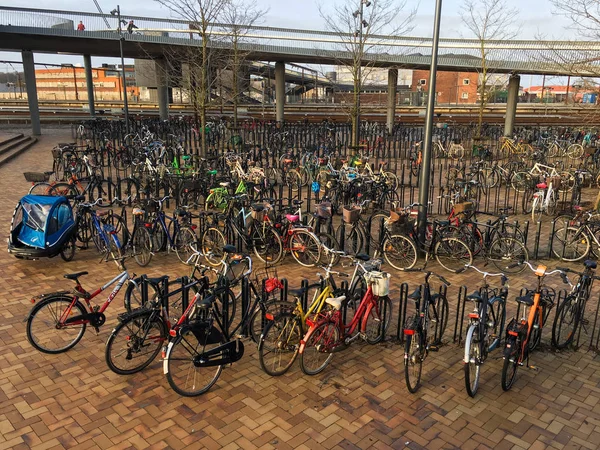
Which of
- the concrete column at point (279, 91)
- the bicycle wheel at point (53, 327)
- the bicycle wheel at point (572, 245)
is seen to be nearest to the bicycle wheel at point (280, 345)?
the bicycle wheel at point (53, 327)

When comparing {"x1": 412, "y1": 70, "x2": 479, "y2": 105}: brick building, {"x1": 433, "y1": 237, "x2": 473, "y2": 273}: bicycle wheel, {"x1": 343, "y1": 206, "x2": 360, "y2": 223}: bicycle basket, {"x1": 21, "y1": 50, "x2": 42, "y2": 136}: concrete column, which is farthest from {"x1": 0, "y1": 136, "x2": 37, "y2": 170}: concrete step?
{"x1": 412, "y1": 70, "x2": 479, "y2": 105}: brick building

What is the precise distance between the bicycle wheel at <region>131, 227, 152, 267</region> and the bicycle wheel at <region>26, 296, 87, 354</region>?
2446 millimetres

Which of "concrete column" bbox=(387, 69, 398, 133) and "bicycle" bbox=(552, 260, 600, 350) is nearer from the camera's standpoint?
"bicycle" bbox=(552, 260, 600, 350)

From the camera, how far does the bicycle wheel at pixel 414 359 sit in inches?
180

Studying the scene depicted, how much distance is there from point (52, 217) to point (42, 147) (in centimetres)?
1752

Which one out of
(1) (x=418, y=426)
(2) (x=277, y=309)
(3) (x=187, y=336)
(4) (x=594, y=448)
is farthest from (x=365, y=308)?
(4) (x=594, y=448)

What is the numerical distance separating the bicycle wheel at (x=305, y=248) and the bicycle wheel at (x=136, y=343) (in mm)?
3372

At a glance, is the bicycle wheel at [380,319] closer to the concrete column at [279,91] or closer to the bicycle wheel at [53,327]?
the bicycle wheel at [53,327]

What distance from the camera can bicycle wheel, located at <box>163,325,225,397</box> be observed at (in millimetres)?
4523

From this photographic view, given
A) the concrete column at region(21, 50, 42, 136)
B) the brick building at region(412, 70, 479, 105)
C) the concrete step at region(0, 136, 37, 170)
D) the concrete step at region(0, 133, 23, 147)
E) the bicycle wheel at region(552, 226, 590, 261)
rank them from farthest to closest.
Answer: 1. the brick building at region(412, 70, 479, 105)
2. the concrete column at region(21, 50, 42, 136)
3. the concrete step at region(0, 133, 23, 147)
4. the concrete step at region(0, 136, 37, 170)
5. the bicycle wheel at region(552, 226, 590, 261)

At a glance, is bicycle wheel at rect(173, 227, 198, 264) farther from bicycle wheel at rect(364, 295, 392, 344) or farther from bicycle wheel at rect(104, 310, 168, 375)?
bicycle wheel at rect(364, 295, 392, 344)

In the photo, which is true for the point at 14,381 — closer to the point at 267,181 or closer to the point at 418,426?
the point at 418,426

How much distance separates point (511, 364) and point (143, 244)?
5679 mm

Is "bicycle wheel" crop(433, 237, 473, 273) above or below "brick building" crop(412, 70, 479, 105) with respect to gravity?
below
